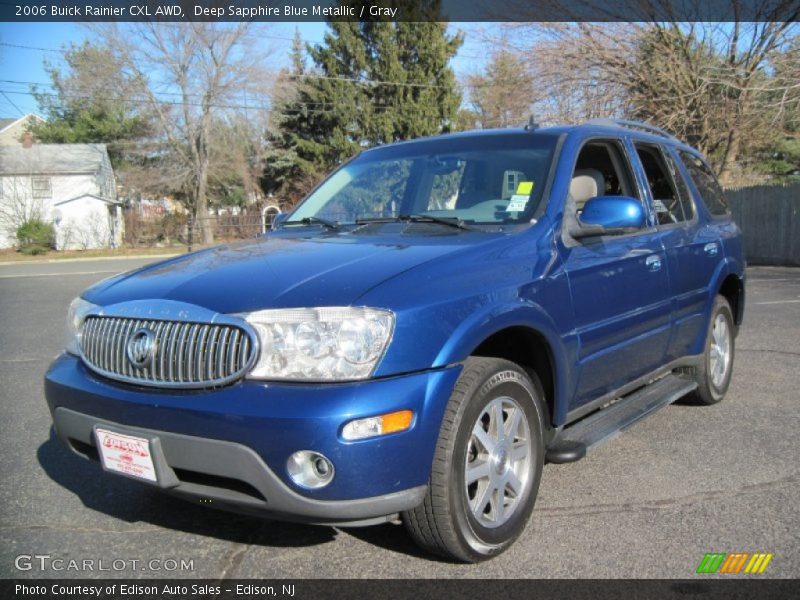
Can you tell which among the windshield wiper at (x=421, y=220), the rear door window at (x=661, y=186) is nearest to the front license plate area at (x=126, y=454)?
the windshield wiper at (x=421, y=220)

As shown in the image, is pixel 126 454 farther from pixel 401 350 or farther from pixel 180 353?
pixel 401 350

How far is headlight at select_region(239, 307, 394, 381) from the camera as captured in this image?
2.45 meters

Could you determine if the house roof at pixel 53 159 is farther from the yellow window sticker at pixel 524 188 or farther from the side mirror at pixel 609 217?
the side mirror at pixel 609 217

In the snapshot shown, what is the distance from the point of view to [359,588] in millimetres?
2689

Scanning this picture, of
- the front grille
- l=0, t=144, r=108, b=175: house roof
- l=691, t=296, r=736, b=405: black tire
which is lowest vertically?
l=691, t=296, r=736, b=405: black tire

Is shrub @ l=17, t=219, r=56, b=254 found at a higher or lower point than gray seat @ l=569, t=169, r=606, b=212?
lower

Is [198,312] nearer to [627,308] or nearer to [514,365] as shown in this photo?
[514,365]

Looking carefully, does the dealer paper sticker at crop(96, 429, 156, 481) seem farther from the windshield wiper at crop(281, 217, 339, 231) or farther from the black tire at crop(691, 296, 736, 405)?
the black tire at crop(691, 296, 736, 405)

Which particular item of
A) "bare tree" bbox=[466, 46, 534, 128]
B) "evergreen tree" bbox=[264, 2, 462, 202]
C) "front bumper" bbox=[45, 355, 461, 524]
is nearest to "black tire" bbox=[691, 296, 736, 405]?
"front bumper" bbox=[45, 355, 461, 524]

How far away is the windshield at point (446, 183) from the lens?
3.63m

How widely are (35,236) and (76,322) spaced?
119 ft

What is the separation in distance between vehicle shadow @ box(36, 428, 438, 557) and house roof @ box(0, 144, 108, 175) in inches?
1772

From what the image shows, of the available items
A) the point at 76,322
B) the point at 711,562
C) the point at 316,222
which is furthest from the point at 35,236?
the point at 711,562

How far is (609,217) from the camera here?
11.4 feet
